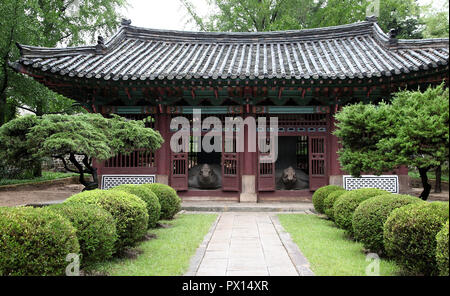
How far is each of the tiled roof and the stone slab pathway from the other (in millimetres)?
4401

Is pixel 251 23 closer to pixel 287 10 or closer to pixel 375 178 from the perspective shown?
pixel 287 10

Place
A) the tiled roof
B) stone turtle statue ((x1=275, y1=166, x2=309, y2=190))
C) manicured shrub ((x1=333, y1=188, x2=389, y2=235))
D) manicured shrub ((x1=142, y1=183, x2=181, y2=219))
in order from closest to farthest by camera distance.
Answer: manicured shrub ((x1=333, y1=188, x2=389, y2=235)) → manicured shrub ((x1=142, y1=183, x2=181, y2=219)) → the tiled roof → stone turtle statue ((x1=275, y1=166, x2=309, y2=190))

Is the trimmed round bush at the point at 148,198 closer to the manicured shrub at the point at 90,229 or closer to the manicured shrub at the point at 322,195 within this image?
the manicured shrub at the point at 90,229

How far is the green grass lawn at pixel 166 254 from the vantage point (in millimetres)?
4324

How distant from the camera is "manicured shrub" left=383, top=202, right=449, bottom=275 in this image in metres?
3.58

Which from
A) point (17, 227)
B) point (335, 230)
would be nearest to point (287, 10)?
point (335, 230)

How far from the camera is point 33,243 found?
320 cm

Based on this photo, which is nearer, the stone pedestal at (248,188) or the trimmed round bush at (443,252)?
the trimmed round bush at (443,252)

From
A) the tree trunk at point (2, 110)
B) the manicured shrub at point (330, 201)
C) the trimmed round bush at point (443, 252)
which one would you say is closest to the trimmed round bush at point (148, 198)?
the manicured shrub at point (330, 201)

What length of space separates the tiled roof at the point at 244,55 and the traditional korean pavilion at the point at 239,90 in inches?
1.6

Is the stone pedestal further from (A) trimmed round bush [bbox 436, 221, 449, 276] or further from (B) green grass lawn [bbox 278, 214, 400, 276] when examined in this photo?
(A) trimmed round bush [bbox 436, 221, 449, 276]

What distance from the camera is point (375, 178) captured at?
10344mm

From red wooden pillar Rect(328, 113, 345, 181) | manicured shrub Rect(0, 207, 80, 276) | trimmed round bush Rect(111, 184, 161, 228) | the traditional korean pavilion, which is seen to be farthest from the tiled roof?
manicured shrub Rect(0, 207, 80, 276)

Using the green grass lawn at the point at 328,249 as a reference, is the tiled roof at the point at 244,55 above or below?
above
